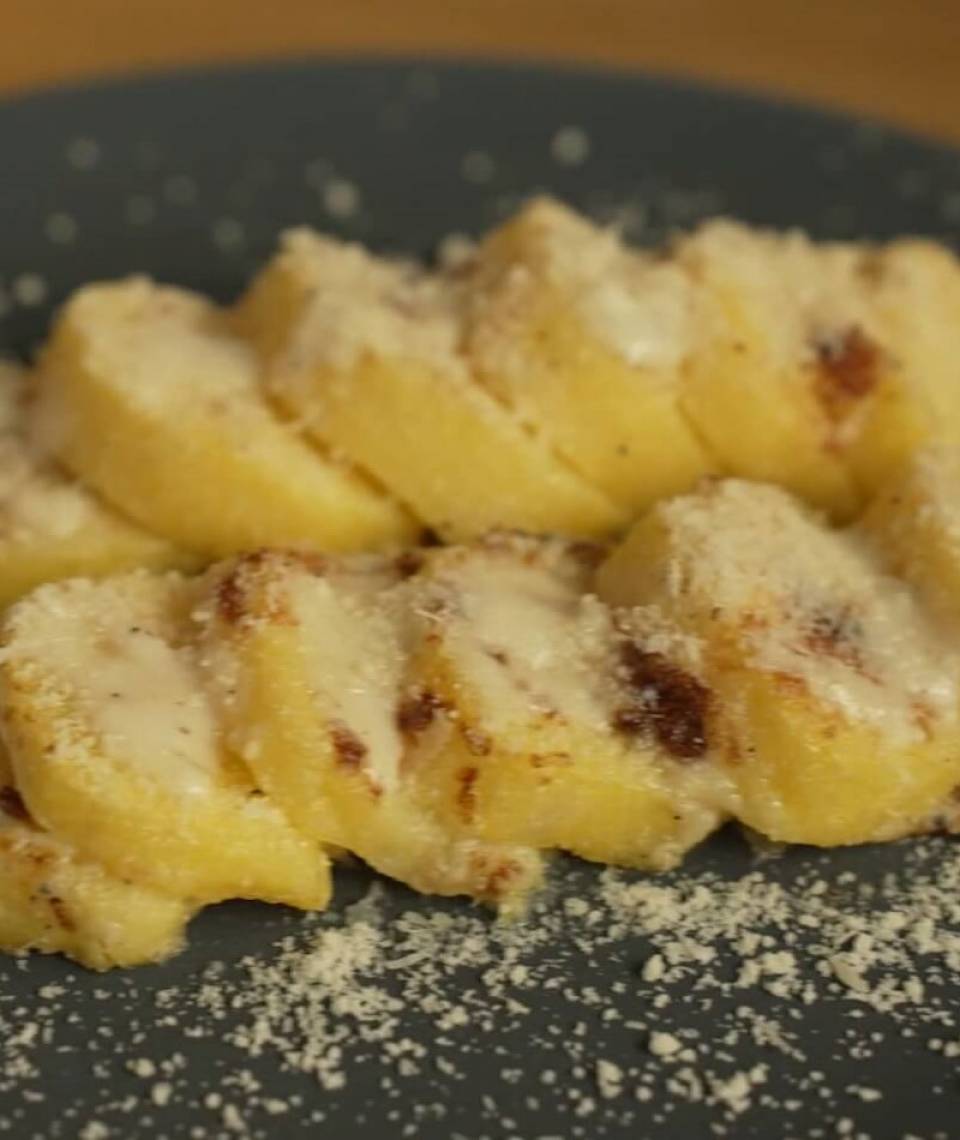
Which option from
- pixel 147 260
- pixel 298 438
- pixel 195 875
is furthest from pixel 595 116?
pixel 195 875

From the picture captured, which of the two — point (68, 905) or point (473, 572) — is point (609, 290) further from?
point (68, 905)

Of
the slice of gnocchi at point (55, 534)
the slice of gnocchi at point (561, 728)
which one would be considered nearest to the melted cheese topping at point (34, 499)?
the slice of gnocchi at point (55, 534)

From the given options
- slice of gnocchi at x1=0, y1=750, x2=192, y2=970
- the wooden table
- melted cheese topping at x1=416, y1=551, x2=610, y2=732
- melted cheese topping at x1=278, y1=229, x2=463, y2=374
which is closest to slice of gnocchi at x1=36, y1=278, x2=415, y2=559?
melted cheese topping at x1=278, y1=229, x2=463, y2=374

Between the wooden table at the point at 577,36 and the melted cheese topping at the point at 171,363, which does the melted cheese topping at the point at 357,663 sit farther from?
the wooden table at the point at 577,36

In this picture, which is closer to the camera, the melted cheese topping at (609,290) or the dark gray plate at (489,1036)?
the dark gray plate at (489,1036)

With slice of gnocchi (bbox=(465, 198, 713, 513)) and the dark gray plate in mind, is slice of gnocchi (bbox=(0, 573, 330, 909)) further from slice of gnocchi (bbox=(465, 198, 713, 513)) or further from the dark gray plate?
slice of gnocchi (bbox=(465, 198, 713, 513))
